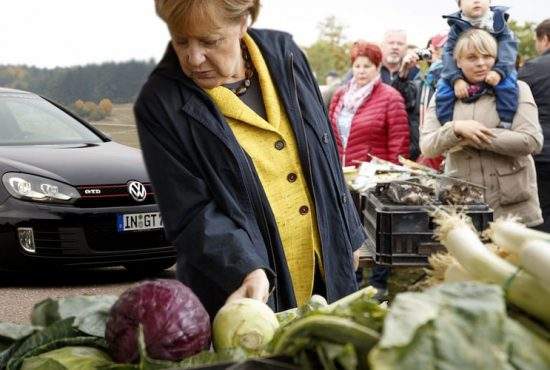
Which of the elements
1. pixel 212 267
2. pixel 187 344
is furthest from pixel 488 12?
pixel 187 344

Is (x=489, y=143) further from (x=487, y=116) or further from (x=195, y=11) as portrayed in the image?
(x=195, y=11)

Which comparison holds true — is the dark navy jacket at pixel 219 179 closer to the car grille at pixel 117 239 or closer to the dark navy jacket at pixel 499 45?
the dark navy jacket at pixel 499 45

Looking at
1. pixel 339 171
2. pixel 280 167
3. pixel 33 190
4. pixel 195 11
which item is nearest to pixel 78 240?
pixel 33 190

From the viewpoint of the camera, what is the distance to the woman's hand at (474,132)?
548cm

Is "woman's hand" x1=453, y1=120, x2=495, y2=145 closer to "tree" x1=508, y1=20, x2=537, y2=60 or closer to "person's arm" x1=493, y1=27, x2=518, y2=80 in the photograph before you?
"person's arm" x1=493, y1=27, x2=518, y2=80

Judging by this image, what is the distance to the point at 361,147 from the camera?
23.7 ft

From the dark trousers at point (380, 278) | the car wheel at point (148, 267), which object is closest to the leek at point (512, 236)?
the dark trousers at point (380, 278)

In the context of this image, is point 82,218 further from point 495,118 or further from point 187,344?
point 187,344

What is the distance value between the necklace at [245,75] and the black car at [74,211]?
201 inches

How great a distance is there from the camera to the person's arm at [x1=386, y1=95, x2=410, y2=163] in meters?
7.20

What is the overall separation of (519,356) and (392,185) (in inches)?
145

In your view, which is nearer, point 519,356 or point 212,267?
point 519,356

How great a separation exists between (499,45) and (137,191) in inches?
137

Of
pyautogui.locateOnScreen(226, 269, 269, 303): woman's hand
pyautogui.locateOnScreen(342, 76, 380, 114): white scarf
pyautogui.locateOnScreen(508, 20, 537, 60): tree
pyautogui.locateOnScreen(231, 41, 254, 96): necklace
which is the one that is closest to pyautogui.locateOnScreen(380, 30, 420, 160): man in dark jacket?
pyautogui.locateOnScreen(342, 76, 380, 114): white scarf
